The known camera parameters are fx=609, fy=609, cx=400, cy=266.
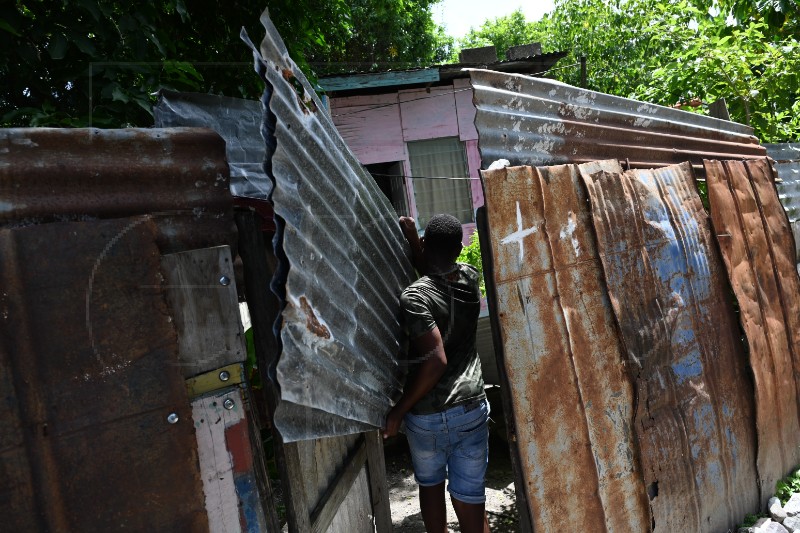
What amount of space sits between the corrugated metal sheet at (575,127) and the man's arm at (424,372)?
0.86 meters

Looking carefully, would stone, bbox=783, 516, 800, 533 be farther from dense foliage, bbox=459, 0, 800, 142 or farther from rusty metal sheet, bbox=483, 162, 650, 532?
dense foliage, bbox=459, 0, 800, 142

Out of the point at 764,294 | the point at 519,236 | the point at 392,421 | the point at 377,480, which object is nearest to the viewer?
the point at 392,421

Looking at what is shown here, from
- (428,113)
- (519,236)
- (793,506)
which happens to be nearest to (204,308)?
(519,236)

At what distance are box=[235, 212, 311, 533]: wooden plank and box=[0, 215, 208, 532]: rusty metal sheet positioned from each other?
0.44 m

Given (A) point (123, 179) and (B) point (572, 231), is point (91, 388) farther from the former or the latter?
(B) point (572, 231)

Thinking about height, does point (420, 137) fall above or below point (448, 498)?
above

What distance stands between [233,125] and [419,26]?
549 inches

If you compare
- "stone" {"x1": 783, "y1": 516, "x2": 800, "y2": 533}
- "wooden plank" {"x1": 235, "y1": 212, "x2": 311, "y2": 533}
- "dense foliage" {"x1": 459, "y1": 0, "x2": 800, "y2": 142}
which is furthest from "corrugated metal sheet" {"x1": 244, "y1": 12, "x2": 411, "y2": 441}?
"dense foliage" {"x1": 459, "y1": 0, "x2": 800, "y2": 142}

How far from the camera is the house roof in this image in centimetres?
960

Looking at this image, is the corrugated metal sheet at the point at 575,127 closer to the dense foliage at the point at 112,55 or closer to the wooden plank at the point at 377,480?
the wooden plank at the point at 377,480

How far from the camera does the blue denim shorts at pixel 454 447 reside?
116 inches

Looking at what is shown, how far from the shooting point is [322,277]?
1.96 meters

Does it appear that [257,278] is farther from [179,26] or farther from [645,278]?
[179,26]

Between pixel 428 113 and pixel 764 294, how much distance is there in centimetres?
808
